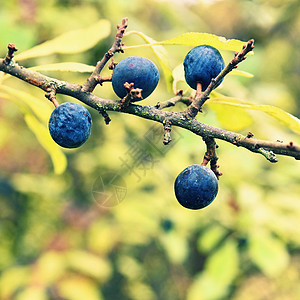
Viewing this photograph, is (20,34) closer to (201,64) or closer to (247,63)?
(201,64)

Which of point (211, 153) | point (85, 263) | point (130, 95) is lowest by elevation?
point (211, 153)

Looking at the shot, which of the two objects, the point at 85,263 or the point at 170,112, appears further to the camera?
the point at 85,263

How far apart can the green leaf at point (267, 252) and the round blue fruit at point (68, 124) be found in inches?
72.6

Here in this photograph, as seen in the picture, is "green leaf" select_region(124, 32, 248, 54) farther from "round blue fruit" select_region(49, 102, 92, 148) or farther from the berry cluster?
"round blue fruit" select_region(49, 102, 92, 148)

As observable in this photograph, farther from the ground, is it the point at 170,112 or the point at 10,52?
the point at 10,52

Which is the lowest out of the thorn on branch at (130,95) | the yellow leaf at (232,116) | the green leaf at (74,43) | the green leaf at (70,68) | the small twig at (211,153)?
the small twig at (211,153)

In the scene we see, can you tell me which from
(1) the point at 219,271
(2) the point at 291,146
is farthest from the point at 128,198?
(2) the point at 291,146

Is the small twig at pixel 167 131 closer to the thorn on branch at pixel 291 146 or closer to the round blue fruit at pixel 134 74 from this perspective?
the round blue fruit at pixel 134 74

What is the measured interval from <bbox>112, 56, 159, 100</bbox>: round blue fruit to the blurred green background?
95cm

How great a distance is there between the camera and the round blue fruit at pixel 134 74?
1051 millimetres

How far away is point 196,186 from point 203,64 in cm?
37

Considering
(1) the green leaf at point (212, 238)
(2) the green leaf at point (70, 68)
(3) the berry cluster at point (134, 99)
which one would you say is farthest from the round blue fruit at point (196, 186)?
(1) the green leaf at point (212, 238)

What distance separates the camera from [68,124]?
1.03 metres

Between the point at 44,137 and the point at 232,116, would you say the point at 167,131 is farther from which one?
the point at 44,137
